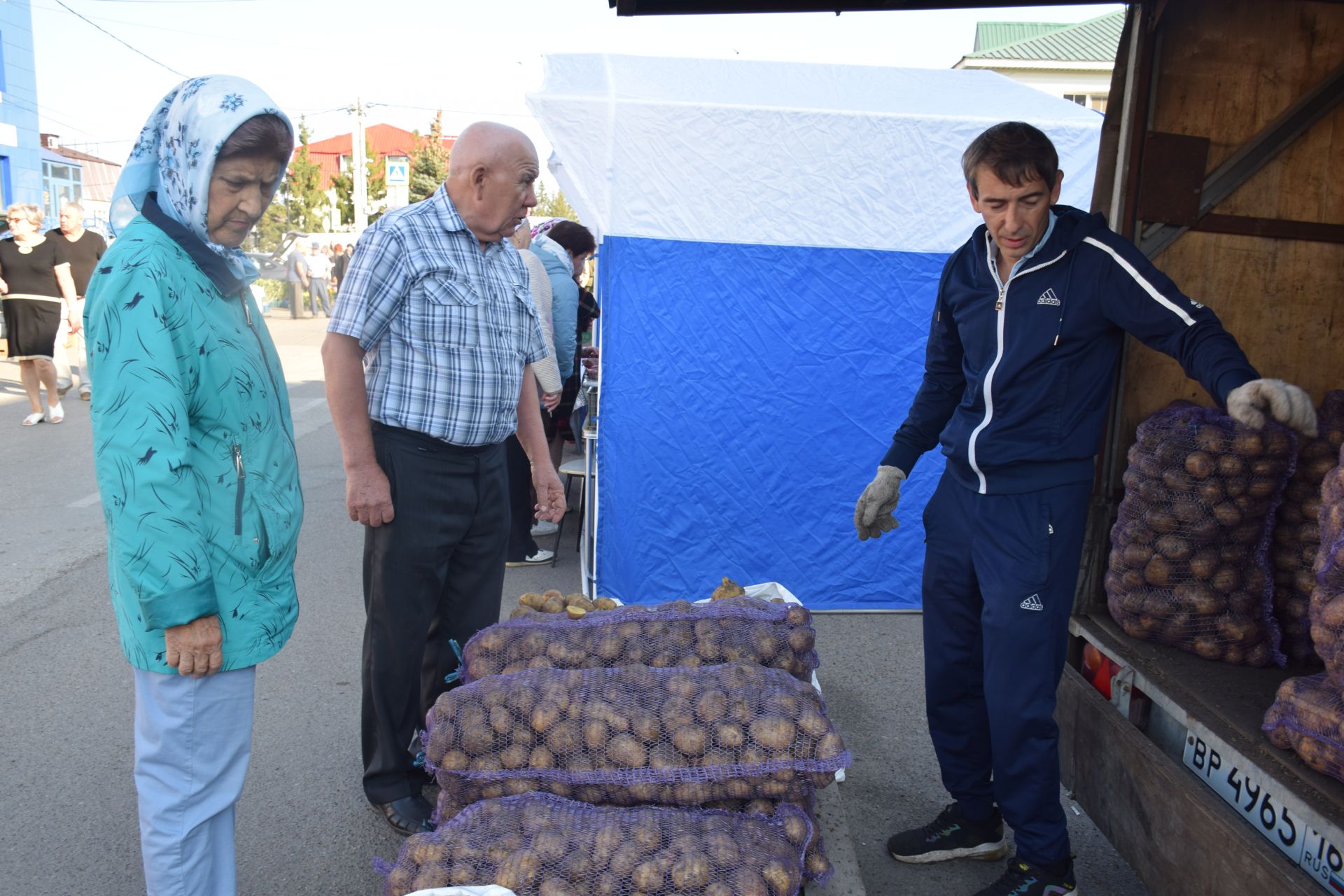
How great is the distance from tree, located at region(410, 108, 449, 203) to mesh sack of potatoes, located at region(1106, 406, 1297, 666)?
128 feet

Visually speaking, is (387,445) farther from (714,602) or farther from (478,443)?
(714,602)

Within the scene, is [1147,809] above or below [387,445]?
below

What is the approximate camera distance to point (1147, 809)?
240cm

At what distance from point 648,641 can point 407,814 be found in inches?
43.4

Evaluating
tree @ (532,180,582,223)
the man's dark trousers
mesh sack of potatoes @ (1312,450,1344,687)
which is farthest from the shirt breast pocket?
tree @ (532,180,582,223)

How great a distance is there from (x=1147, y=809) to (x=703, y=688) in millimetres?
1158

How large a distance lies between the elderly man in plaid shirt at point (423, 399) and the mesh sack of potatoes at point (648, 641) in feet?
1.25

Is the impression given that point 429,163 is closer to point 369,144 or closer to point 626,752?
point 369,144

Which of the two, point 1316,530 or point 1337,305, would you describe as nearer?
point 1316,530

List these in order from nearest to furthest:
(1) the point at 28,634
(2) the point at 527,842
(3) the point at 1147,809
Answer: (2) the point at 527,842 < (3) the point at 1147,809 < (1) the point at 28,634

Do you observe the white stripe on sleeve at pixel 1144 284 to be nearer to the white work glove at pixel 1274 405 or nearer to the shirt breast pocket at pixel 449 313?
the white work glove at pixel 1274 405

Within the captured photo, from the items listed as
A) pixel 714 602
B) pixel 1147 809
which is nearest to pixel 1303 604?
pixel 1147 809

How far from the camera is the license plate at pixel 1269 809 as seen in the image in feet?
6.24

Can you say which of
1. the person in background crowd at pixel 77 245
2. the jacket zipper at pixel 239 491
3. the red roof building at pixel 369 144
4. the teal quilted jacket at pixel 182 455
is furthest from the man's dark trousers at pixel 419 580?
the red roof building at pixel 369 144
